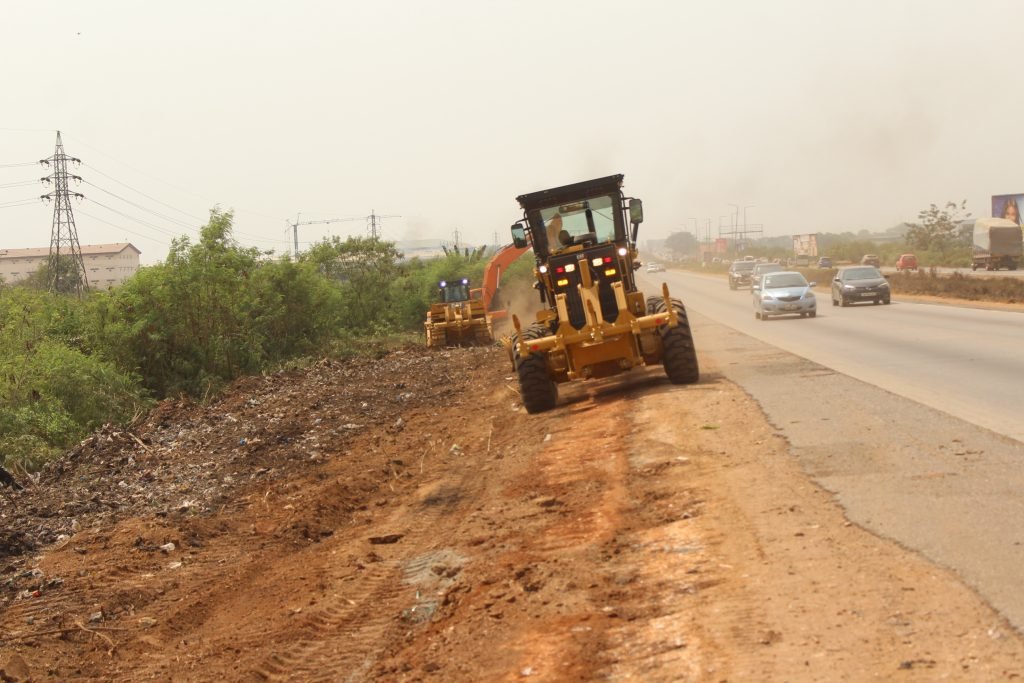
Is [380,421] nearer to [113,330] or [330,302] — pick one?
[113,330]

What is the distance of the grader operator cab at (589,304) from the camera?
15719 mm

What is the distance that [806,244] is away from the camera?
121m

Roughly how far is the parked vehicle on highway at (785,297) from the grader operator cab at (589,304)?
19.1 metres

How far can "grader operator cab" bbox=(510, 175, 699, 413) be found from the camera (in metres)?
15.7

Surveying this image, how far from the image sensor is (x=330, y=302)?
37156 millimetres

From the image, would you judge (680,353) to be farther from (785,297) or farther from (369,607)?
(785,297)

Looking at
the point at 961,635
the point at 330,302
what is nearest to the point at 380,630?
the point at 961,635

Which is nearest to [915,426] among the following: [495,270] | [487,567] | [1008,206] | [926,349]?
[487,567]

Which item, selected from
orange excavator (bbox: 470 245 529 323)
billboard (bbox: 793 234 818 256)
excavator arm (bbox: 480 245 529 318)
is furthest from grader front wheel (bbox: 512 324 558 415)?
billboard (bbox: 793 234 818 256)

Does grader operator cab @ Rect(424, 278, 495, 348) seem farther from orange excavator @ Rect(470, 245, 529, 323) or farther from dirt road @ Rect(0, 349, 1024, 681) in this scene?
dirt road @ Rect(0, 349, 1024, 681)

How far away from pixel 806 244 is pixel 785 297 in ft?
296

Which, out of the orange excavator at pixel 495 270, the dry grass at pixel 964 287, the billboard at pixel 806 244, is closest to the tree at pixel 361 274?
the orange excavator at pixel 495 270

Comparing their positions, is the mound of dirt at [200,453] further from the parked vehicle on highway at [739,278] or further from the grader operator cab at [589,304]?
the parked vehicle on highway at [739,278]

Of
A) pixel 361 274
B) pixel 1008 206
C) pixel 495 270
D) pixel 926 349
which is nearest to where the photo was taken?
pixel 926 349
